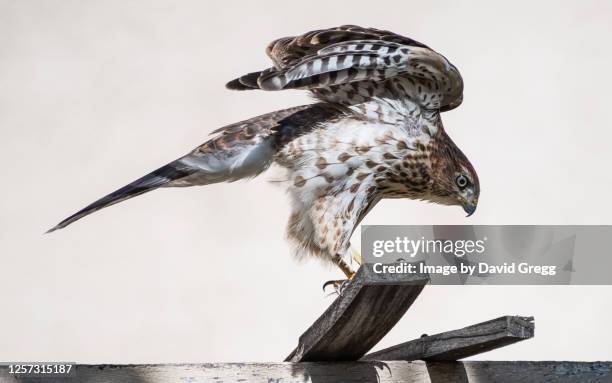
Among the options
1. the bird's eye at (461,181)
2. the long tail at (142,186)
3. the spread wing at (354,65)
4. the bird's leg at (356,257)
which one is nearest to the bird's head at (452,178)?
the bird's eye at (461,181)

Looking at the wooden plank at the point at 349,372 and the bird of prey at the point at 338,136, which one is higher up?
the bird of prey at the point at 338,136

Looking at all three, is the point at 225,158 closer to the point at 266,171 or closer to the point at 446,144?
the point at 266,171

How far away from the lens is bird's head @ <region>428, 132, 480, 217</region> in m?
4.55

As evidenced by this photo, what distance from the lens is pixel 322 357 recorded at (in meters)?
3.12

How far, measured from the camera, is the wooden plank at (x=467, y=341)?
2912mm

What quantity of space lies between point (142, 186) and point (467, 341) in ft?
5.28

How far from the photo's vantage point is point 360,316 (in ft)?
9.73

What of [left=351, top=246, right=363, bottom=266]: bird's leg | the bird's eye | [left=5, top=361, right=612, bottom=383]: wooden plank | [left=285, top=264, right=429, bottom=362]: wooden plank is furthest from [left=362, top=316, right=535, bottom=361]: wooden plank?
the bird's eye

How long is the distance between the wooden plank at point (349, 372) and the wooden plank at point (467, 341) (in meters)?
0.06

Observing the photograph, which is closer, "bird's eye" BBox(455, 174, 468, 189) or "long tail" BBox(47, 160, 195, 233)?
"long tail" BBox(47, 160, 195, 233)

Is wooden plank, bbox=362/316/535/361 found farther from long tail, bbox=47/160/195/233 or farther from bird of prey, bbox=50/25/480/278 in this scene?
long tail, bbox=47/160/195/233

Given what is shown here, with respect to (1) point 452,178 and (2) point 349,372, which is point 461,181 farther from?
(2) point 349,372

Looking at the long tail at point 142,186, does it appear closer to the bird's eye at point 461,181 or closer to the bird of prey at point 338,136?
the bird of prey at point 338,136

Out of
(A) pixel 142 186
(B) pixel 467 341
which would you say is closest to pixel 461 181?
(A) pixel 142 186
